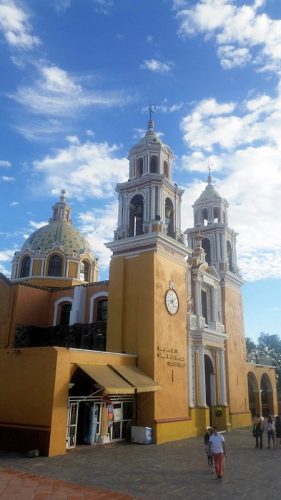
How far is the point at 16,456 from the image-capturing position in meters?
11.6

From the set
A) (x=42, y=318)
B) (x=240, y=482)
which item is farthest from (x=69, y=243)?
(x=240, y=482)

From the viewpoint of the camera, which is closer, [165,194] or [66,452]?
[66,452]

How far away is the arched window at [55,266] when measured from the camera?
92.8 ft

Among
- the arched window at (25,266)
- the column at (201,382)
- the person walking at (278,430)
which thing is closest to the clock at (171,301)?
the column at (201,382)

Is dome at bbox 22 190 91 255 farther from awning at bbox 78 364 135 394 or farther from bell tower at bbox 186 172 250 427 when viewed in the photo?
awning at bbox 78 364 135 394

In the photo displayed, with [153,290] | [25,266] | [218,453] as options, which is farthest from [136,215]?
[218,453]

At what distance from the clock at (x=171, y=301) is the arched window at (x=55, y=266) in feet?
38.6

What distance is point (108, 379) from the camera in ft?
45.1

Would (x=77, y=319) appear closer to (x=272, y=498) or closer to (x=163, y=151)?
(x=163, y=151)

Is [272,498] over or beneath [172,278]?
beneath

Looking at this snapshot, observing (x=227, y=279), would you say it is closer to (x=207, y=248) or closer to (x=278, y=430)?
(x=207, y=248)

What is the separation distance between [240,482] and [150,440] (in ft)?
20.9

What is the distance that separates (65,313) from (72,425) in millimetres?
10307

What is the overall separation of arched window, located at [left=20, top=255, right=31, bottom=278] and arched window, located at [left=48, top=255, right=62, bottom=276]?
1.52 m
